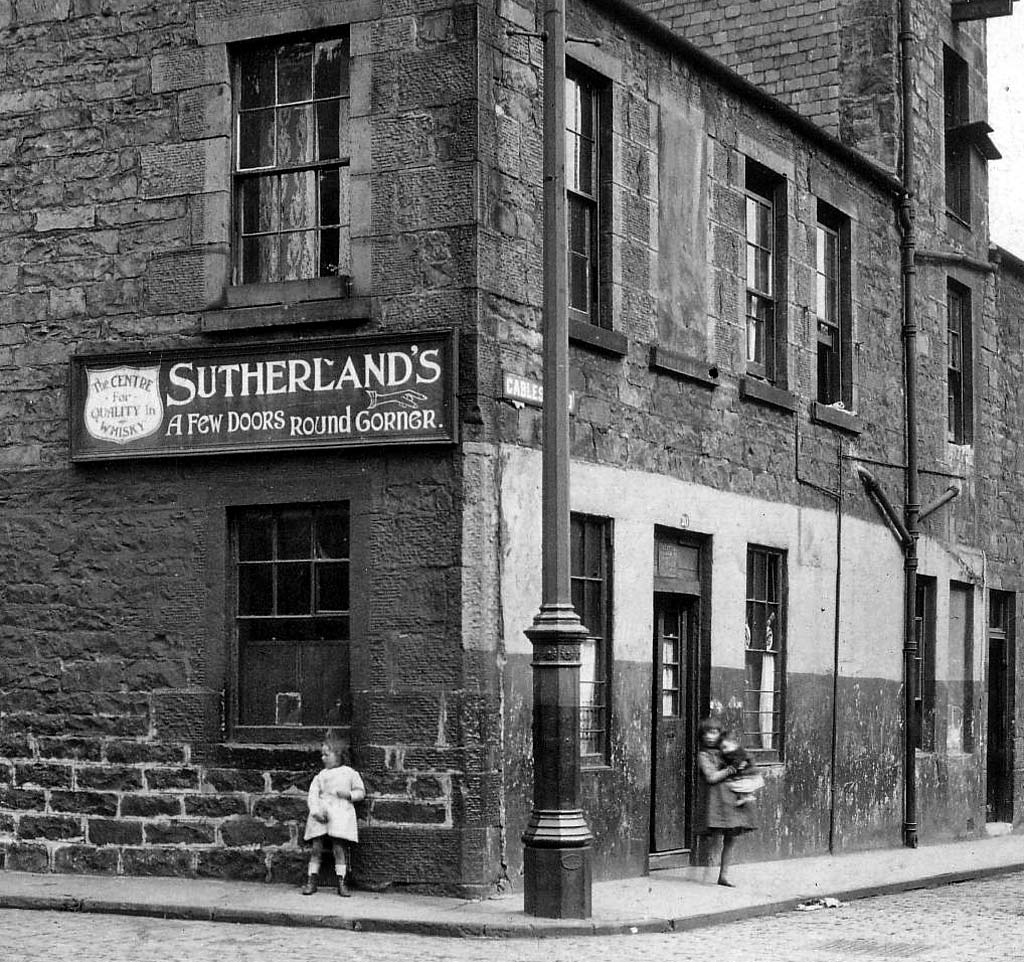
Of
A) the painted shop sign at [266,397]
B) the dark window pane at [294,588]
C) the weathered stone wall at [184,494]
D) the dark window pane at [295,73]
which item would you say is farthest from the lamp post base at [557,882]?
the dark window pane at [295,73]

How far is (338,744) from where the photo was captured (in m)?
13.7

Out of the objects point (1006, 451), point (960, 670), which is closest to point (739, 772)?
point (960, 670)

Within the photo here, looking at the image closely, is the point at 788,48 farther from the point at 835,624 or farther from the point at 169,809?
the point at 169,809

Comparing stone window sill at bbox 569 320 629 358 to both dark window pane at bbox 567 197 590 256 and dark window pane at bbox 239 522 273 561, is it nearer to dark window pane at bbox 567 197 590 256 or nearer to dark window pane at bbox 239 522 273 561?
dark window pane at bbox 567 197 590 256

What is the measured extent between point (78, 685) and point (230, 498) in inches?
76.0

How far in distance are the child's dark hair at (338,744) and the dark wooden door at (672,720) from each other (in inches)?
138

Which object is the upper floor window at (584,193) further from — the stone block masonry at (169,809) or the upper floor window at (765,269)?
the stone block masonry at (169,809)

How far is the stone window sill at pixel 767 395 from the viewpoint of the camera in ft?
58.1

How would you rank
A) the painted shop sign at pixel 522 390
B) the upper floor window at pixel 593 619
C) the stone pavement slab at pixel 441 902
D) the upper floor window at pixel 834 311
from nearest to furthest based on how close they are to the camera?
1. the stone pavement slab at pixel 441 902
2. the painted shop sign at pixel 522 390
3. the upper floor window at pixel 593 619
4. the upper floor window at pixel 834 311

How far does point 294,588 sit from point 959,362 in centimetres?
1208

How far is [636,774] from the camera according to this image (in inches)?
615

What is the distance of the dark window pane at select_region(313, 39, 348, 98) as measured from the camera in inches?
568

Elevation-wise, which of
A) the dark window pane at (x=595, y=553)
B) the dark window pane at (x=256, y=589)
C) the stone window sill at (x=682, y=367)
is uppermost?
the stone window sill at (x=682, y=367)

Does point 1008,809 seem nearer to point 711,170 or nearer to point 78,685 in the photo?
point 711,170
